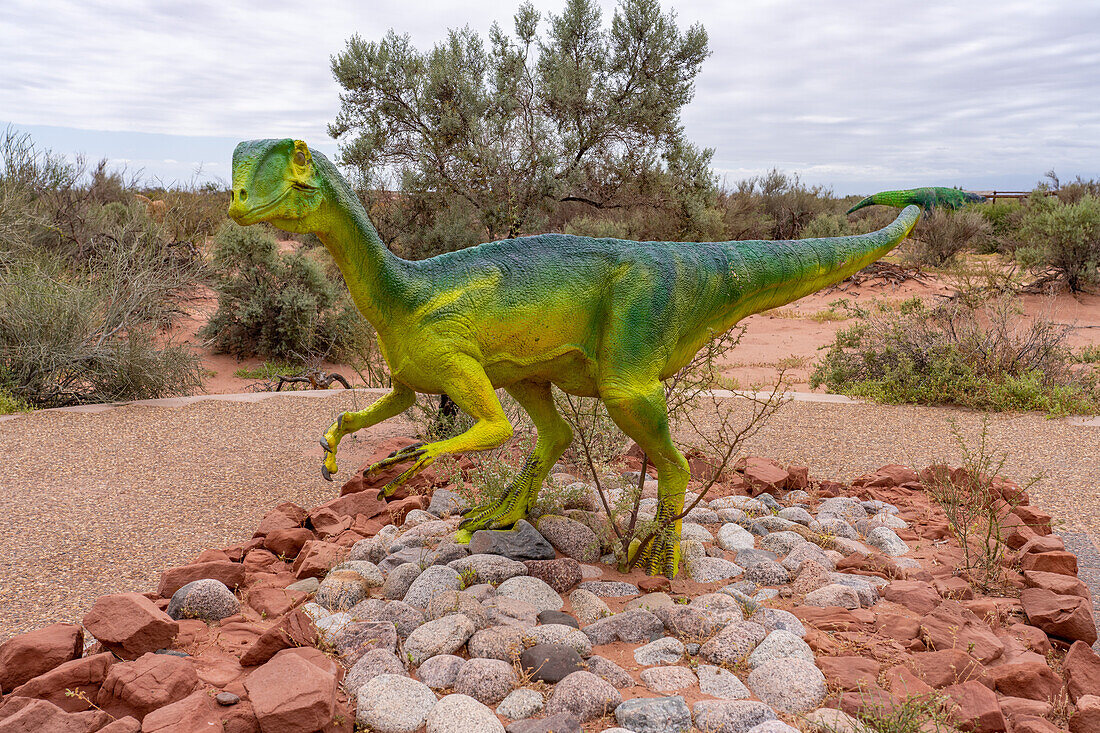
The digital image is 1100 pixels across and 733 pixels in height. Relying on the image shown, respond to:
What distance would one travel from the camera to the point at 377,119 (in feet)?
41.9

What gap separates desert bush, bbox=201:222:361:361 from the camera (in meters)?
13.2

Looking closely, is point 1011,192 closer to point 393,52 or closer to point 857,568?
point 393,52

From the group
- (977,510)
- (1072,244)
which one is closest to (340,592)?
(977,510)

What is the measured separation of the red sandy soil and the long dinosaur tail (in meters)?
5.88

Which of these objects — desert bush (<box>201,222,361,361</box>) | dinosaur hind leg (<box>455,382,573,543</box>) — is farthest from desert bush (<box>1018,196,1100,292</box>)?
dinosaur hind leg (<box>455,382,573,543</box>)

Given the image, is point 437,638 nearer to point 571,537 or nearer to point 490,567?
point 490,567

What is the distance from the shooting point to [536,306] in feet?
10.3

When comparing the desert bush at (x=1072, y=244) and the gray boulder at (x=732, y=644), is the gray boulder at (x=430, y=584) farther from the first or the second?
the desert bush at (x=1072, y=244)

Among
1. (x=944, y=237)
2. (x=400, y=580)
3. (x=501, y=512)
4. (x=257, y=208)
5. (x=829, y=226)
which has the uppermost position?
(x=829, y=226)

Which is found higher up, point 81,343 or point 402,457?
point 81,343

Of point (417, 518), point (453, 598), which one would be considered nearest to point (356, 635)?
point (453, 598)

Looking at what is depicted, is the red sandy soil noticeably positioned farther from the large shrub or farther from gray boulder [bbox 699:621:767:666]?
gray boulder [bbox 699:621:767:666]

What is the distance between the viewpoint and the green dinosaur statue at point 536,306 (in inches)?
110

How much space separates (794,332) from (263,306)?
32.7 feet
